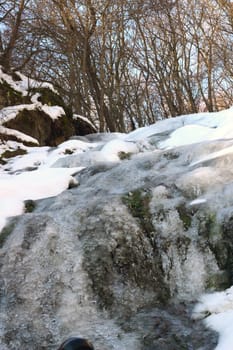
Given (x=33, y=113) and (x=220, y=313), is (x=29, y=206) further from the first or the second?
(x=33, y=113)

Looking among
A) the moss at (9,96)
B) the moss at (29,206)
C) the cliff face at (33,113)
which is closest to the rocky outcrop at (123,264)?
the moss at (29,206)

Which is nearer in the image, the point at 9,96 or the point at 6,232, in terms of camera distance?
the point at 6,232

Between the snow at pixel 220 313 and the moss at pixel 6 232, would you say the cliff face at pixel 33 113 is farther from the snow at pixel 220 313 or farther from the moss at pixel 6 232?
the snow at pixel 220 313

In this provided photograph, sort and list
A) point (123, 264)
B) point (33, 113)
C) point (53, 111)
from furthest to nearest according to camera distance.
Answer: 1. point (53, 111)
2. point (33, 113)
3. point (123, 264)

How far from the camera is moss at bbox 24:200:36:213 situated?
417 cm

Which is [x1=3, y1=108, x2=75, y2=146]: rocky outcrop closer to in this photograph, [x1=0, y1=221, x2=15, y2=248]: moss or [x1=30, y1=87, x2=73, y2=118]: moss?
[x1=30, y1=87, x2=73, y2=118]: moss

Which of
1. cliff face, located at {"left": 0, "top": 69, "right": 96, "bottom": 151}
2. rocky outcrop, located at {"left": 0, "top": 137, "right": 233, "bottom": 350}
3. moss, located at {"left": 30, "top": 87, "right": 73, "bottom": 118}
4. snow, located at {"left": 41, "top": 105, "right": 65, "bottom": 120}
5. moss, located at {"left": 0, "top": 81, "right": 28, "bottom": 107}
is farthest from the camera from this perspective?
moss, located at {"left": 30, "top": 87, "right": 73, "bottom": 118}

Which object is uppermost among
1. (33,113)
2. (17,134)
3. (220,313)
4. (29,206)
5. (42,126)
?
(33,113)

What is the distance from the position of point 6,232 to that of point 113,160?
2.17m

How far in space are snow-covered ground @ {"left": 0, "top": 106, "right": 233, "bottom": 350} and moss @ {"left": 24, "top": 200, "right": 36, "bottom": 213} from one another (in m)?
0.04

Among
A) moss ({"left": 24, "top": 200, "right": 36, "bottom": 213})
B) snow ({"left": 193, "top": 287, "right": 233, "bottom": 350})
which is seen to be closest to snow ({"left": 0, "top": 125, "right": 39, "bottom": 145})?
moss ({"left": 24, "top": 200, "right": 36, "bottom": 213})

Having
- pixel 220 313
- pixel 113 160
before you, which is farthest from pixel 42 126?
pixel 220 313

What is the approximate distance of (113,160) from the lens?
18.0 ft

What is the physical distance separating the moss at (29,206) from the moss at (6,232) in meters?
0.41
